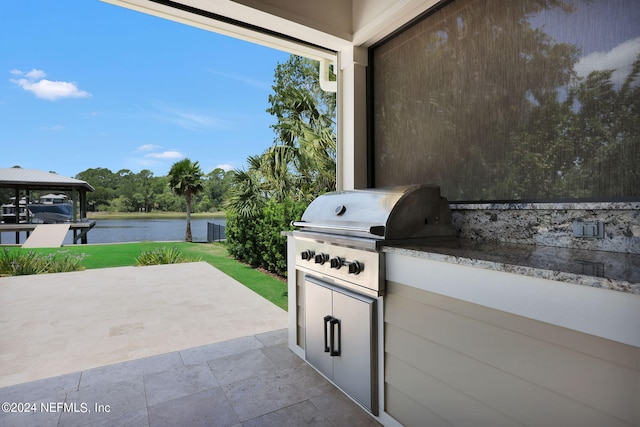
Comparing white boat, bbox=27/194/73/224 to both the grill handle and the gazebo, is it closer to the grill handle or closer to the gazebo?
the gazebo

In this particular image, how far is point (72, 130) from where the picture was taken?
1495 cm

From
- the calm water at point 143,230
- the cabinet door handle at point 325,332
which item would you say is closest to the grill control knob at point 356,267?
the cabinet door handle at point 325,332

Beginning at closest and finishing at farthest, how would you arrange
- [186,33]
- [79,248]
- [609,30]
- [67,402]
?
1. [609,30]
2. [67,402]
3. [79,248]
4. [186,33]

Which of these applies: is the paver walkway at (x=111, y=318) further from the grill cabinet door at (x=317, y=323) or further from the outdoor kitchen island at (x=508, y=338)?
the outdoor kitchen island at (x=508, y=338)

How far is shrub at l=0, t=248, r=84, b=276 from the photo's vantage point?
6012mm

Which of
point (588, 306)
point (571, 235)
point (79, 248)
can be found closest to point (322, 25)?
point (571, 235)

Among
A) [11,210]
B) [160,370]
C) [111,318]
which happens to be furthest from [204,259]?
[160,370]

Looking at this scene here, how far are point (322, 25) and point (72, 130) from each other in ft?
57.4

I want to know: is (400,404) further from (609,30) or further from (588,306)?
(609,30)

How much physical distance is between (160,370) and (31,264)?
6.14 meters

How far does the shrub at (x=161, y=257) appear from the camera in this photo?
748 centimetres

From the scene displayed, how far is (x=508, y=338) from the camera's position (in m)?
1.00

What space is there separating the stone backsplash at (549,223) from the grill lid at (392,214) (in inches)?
7.3

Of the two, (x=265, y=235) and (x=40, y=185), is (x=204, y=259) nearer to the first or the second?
(x=265, y=235)
